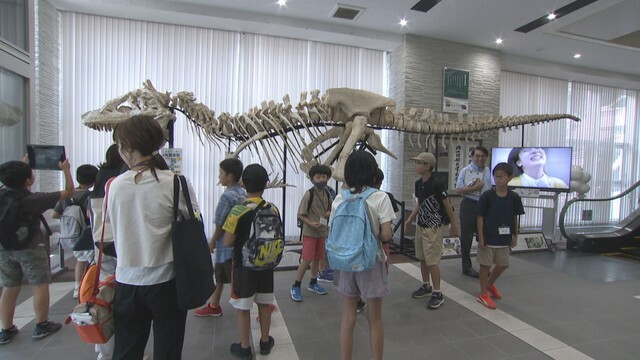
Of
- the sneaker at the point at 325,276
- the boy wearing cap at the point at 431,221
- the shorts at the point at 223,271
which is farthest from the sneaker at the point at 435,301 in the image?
the shorts at the point at 223,271

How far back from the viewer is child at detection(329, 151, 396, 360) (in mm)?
2057

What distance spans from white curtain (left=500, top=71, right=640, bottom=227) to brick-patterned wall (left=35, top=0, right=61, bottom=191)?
9756 mm

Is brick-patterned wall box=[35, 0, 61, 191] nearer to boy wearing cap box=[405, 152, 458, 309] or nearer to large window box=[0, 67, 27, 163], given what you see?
large window box=[0, 67, 27, 163]

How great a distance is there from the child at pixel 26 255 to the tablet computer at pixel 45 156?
1.99 feet

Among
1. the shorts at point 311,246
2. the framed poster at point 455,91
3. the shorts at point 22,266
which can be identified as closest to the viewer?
the shorts at point 22,266

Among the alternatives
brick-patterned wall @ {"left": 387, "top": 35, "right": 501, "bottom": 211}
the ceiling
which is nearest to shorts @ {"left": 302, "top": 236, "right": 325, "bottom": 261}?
brick-patterned wall @ {"left": 387, "top": 35, "right": 501, "bottom": 211}

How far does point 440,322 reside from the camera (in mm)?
3172

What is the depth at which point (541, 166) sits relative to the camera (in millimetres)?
6348

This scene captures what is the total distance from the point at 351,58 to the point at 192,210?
6.52m

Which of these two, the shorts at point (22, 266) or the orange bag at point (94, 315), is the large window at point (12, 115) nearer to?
the shorts at point (22, 266)

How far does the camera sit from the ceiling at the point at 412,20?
5.69 meters

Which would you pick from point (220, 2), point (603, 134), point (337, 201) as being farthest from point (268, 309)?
point (603, 134)

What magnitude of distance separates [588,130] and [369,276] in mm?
10830

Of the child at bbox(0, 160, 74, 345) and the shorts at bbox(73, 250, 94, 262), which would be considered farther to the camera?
the shorts at bbox(73, 250, 94, 262)
